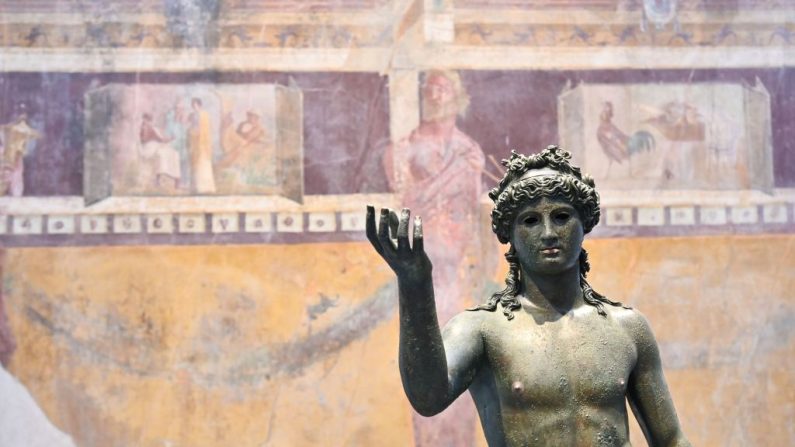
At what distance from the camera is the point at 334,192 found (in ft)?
37.2

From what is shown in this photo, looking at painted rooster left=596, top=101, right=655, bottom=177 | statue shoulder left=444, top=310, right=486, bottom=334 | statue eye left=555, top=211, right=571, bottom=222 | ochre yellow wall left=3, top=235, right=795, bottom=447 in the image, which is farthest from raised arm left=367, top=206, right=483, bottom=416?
painted rooster left=596, top=101, right=655, bottom=177

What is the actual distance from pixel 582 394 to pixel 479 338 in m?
0.40

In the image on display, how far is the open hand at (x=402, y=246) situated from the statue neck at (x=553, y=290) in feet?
2.22

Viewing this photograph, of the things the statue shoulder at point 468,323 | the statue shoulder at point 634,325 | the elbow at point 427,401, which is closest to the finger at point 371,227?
the elbow at point 427,401

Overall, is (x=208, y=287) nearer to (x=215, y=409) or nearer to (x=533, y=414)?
(x=215, y=409)

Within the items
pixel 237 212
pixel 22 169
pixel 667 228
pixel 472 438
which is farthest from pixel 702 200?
pixel 22 169

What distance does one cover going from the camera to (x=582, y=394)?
470 centimetres

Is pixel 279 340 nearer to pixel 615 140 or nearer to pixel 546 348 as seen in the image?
pixel 615 140

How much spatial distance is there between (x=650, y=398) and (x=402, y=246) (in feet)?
3.97

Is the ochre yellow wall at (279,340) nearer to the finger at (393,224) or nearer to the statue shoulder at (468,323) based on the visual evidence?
the statue shoulder at (468,323)

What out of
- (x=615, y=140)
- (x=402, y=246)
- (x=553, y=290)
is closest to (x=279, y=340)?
(x=615, y=140)

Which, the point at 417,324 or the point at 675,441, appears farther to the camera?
the point at 675,441

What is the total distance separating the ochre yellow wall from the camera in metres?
10.8

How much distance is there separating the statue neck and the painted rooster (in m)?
6.77
